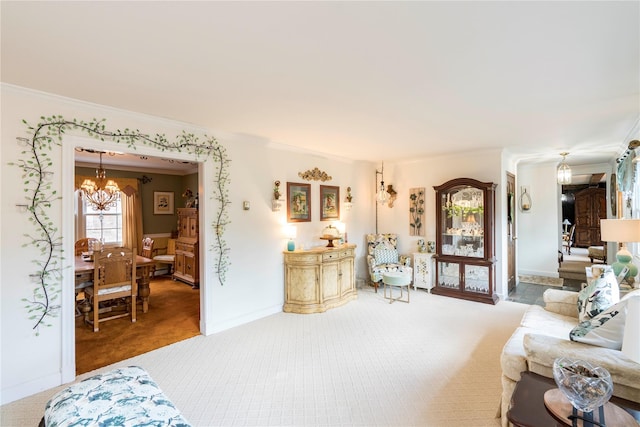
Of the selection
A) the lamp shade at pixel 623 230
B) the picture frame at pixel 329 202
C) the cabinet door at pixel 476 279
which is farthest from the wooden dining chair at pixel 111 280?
the lamp shade at pixel 623 230

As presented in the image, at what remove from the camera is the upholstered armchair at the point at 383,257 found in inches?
212

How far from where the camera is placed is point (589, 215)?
10445 millimetres

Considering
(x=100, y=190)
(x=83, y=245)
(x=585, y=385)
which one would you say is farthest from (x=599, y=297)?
(x=83, y=245)

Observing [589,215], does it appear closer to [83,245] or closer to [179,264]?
[179,264]

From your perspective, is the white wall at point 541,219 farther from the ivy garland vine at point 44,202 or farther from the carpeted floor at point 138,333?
the ivy garland vine at point 44,202

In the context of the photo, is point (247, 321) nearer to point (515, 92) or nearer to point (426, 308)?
point (426, 308)

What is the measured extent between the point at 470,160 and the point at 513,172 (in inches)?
50.5

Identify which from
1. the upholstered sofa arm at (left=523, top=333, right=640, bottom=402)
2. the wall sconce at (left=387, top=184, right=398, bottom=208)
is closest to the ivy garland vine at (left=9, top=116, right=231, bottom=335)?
the upholstered sofa arm at (left=523, top=333, right=640, bottom=402)

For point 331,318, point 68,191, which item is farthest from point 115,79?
point 331,318

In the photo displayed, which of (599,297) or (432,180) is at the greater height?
(432,180)

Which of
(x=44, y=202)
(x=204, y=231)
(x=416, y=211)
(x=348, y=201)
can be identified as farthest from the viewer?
(x=416, y=211)

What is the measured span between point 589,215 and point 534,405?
40.8 feet

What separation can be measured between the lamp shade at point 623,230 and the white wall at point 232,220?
6.33 feet

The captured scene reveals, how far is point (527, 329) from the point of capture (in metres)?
2.57
